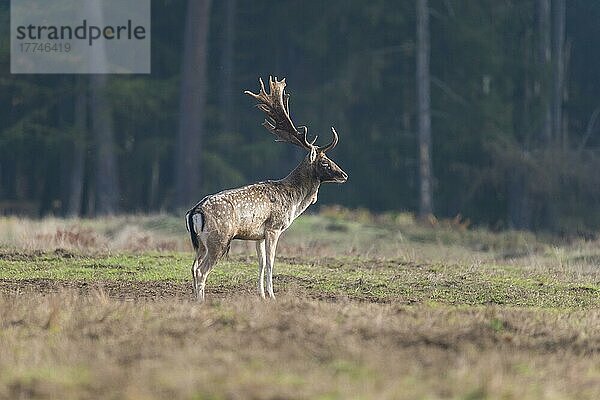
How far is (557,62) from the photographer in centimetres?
4597

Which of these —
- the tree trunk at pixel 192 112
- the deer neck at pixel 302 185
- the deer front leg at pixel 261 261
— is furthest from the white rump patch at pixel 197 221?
the tree trunk at pixel 192 112

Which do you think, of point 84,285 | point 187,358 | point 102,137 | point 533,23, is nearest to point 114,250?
point 84,285

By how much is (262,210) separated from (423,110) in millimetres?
27116

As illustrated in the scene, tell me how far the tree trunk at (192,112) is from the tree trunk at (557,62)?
12.4 meters

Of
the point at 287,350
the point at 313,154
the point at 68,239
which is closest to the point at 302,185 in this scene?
the point at 313,154

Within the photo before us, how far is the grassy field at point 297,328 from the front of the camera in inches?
358

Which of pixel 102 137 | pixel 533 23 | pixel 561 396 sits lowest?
pixel 561 396

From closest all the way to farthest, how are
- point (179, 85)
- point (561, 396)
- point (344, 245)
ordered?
point (561, 396) → point (344, 245) → point (179, 85)

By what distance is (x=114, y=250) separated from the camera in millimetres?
22141

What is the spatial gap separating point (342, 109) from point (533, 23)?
7774 mm

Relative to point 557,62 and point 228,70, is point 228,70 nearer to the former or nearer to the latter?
point 228,70

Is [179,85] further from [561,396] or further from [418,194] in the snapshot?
[561,396]

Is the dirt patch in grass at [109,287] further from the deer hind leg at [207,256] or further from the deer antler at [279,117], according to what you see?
the deer antler at [279,117]

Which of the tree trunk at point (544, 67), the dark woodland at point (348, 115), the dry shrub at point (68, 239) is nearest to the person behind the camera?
the dry shrub at point (68, 239)
